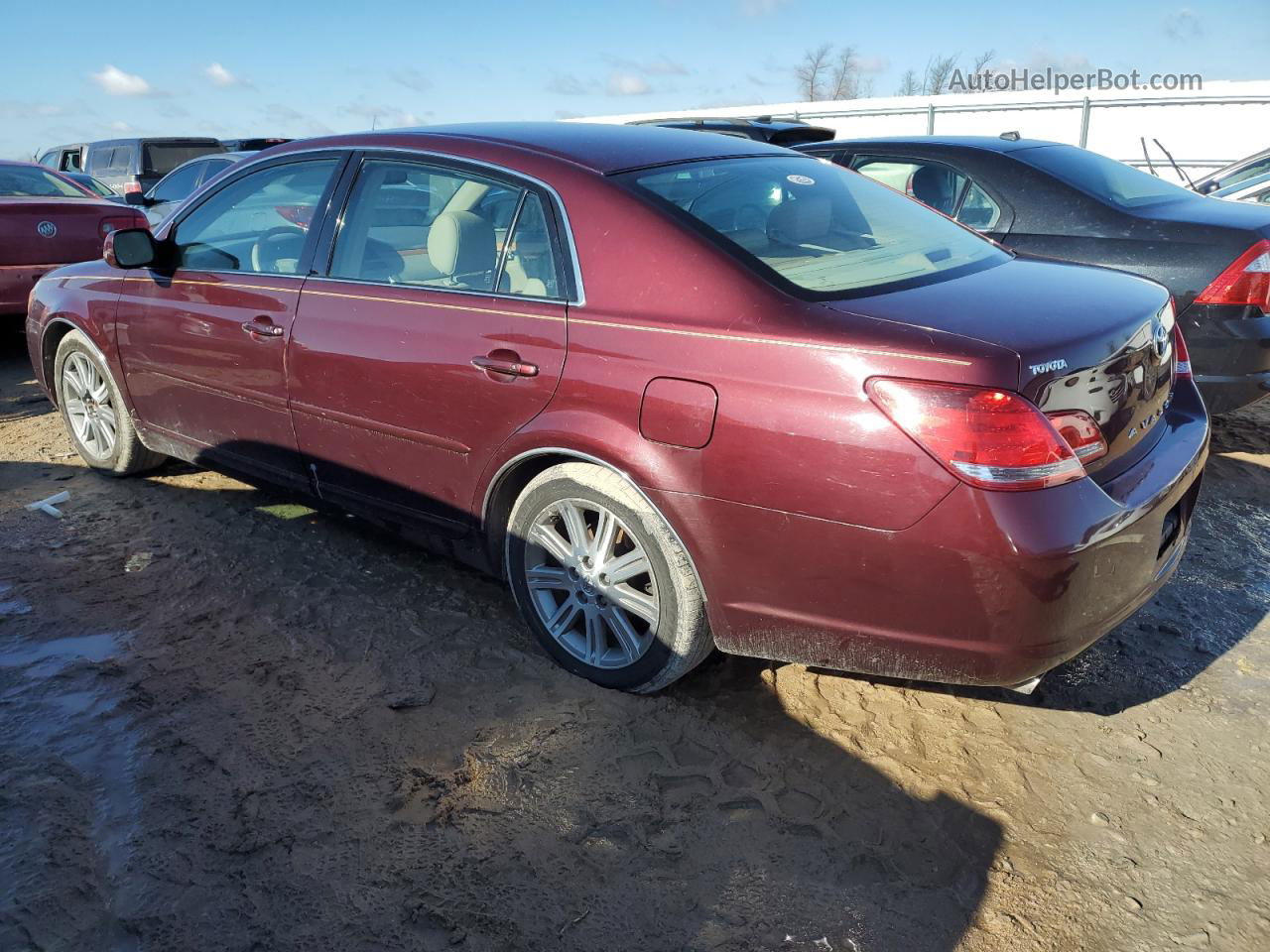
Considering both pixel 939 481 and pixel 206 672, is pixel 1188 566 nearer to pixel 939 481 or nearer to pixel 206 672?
pixel 939 481

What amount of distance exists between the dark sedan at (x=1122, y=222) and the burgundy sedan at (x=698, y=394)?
1885 millimetres

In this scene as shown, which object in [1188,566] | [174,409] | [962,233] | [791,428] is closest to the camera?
[791,428]

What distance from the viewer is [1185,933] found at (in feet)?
7.20

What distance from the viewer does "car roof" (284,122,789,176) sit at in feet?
10.5

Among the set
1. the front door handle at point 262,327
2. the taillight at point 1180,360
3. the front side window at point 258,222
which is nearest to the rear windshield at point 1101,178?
the taillight at point 1180,360

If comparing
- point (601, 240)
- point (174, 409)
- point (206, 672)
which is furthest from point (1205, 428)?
point (174, 409)

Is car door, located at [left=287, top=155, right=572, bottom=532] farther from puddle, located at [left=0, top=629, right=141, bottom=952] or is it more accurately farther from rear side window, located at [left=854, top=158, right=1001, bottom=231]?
rear side window, located at [left=854, top=158, right=1001, bottom=231]

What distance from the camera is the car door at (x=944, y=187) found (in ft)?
17.7

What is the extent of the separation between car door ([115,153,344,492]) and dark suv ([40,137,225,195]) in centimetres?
1341

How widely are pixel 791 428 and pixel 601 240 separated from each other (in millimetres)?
878

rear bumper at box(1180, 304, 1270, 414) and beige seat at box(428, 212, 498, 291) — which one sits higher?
beige seat at box(428, 212, 498, 291)

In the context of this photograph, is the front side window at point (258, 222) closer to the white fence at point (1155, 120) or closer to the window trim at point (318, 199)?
the window trim at point (318, 199)

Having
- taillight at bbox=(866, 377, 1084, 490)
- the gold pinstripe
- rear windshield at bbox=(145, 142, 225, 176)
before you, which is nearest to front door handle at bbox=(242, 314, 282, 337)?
the gold pinstripe

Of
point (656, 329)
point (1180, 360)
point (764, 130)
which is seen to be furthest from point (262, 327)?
point (764, 130)
